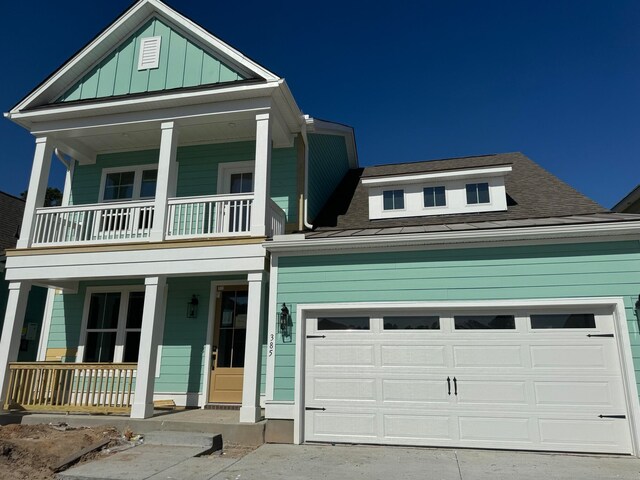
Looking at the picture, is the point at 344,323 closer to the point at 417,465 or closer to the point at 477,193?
the point at 417,465

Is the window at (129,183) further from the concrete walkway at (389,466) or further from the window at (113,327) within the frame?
the concrete walkway at (389,466)

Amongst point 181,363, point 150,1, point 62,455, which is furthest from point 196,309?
point 150,1

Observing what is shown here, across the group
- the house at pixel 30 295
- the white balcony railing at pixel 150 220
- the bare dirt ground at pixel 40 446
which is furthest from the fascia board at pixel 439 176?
the house at pixel 30 295

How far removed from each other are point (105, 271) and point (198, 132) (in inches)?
139

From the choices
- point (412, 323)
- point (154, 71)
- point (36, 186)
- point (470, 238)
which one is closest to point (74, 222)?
point (36, 186)

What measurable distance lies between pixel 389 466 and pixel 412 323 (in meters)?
2.20

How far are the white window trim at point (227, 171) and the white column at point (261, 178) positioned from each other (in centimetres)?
171

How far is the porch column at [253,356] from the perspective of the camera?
278 inches

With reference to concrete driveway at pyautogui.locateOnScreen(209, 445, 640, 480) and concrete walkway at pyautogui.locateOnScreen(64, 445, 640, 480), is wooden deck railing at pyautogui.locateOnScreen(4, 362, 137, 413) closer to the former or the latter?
concrete walkway at pyautogui.locateOnScreen(64, 445, 640, 480)

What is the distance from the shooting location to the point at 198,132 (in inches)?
385

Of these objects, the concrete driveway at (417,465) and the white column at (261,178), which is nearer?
the concrete driveway at (417,465)

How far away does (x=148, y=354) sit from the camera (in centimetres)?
764

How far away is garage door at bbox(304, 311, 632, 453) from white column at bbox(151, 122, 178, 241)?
3380 mm

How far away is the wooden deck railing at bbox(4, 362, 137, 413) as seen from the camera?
25.7ft
